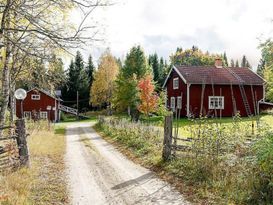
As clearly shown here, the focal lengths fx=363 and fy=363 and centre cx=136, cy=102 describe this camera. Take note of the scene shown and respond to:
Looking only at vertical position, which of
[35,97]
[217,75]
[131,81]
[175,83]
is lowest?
[35,97]

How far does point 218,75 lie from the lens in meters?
40.2

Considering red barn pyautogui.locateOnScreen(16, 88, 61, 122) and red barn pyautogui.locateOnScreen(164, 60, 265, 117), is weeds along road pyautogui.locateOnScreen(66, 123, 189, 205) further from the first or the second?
red barn pyautogui.locateOnScreen(16, 88, 61, 122)

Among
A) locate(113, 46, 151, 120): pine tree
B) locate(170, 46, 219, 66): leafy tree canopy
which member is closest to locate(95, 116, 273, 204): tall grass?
locate(113, 46, 151, 120): pine tree

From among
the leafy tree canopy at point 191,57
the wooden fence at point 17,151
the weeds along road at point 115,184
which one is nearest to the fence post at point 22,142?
the wooden fence at point 17,151

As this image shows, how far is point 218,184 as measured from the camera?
847cm

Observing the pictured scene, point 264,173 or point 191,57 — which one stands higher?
point 191,57

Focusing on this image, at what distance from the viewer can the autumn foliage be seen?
35.9m

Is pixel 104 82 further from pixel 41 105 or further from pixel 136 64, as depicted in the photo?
pixel 136 64

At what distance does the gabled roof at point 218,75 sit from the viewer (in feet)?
127

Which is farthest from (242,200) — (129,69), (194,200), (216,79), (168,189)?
(129,69)

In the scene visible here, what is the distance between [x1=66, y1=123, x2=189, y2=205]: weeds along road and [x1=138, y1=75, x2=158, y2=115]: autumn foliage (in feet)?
71.7

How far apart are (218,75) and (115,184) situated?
32.6 metres

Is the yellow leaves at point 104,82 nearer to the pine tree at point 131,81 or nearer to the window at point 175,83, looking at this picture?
the pine tree at point 131,81

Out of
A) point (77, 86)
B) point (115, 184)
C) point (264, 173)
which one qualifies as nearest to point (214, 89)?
point (115, 184)
